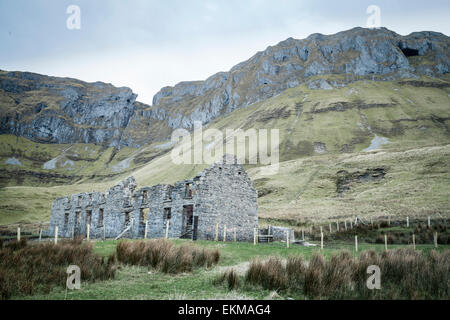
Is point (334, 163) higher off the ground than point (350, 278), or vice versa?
point (334, 163)

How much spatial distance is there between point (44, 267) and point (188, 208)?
612 inches

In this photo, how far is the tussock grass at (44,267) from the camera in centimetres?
735

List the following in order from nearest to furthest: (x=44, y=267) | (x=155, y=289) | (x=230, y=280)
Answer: (x=155, y=289)
(x=230, y=280)
(x=44, y=267)

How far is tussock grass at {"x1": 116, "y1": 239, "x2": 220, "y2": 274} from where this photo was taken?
34.0 ft

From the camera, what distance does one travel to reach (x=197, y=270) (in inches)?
420

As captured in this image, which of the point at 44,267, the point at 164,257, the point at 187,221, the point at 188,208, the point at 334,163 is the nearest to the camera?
the point at 44,267

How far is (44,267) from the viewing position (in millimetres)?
8906

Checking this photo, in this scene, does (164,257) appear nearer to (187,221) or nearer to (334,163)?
(187,221)

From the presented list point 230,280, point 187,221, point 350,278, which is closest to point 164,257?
point 230,280

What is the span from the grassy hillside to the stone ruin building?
17.1m

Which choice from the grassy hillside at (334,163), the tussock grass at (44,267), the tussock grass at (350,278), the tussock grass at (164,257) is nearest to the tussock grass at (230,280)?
the tussock grass at (350,278)

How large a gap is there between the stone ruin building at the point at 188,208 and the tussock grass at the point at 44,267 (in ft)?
32.7

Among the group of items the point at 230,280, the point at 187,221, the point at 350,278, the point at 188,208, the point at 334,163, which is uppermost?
the point at 334,163
